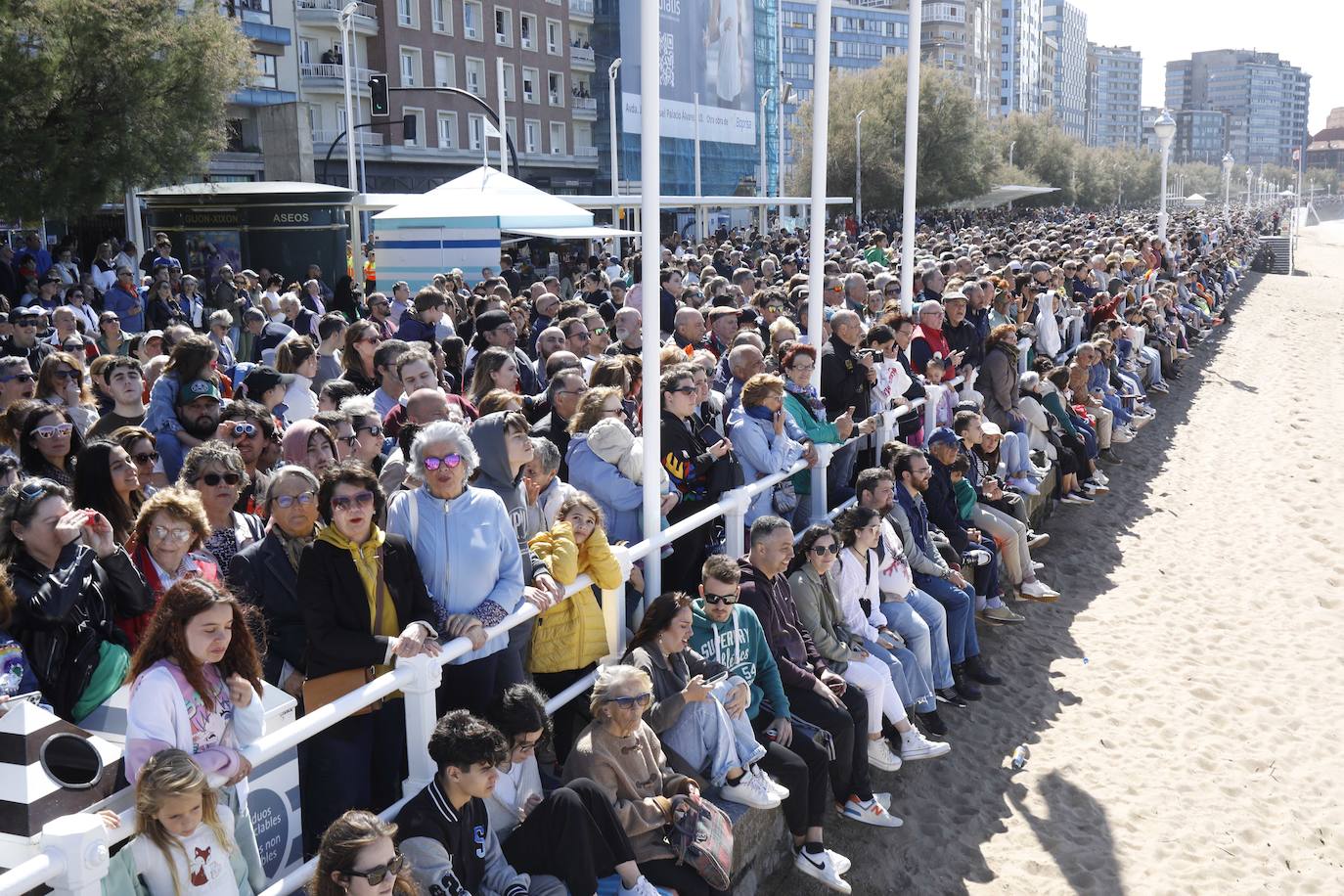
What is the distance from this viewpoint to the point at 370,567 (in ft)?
14.6

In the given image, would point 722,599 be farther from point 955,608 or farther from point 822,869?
point 955,608

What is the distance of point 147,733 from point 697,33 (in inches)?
2540

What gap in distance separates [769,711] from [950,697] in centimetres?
244

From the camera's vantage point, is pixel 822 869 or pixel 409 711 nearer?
pixel 409 711

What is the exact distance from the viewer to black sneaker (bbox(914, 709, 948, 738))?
765 centimetres

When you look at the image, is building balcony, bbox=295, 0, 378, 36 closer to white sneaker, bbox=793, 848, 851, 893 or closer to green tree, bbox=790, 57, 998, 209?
green tree, bbox=790, 57, 998, 209

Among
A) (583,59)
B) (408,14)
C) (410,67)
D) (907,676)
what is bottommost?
(907,676)

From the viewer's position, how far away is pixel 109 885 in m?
3.21

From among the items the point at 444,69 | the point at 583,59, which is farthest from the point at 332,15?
the point at 583,59

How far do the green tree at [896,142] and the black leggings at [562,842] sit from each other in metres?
53.8

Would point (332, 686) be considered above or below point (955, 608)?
above

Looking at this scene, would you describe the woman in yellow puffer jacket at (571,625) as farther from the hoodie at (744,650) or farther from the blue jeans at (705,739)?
the hoodie at (744,650)

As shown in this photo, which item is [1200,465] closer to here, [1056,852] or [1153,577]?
[1153,577]

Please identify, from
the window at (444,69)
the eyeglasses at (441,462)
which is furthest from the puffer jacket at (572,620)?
the window at (444,69)
